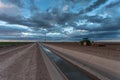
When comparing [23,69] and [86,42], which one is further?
[86,42]

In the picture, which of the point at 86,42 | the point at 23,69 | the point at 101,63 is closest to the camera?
the point at 23,69

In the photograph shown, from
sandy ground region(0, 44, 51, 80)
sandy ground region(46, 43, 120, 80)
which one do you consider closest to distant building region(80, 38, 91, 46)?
sandy ground region(46, 43, 120, 80)

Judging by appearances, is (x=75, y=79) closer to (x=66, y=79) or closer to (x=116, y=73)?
(x=66, y=79)

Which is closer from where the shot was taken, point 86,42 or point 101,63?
point 101,63

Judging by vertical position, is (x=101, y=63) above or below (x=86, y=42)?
below

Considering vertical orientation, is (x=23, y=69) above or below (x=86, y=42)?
below

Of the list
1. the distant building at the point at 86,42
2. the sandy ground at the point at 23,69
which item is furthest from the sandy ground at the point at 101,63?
A: the distant building at the point at 86,42

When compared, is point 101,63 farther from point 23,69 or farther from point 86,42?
point 86,42

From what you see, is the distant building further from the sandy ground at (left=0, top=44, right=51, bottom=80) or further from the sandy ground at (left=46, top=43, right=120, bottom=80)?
the sandy ground at (left=0, top=44, right=51, bottom=80)

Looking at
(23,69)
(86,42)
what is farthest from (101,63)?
(86,42)

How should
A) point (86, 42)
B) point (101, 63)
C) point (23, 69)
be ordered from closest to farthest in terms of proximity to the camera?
point (23, 69), point (101, 63), point (86, 42)

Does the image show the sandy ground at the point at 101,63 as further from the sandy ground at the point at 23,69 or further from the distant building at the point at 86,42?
the distant building at the point at 86,42

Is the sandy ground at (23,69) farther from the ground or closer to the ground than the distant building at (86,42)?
closer to the ground

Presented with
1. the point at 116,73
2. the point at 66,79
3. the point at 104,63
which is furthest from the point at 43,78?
the point at 104,63
